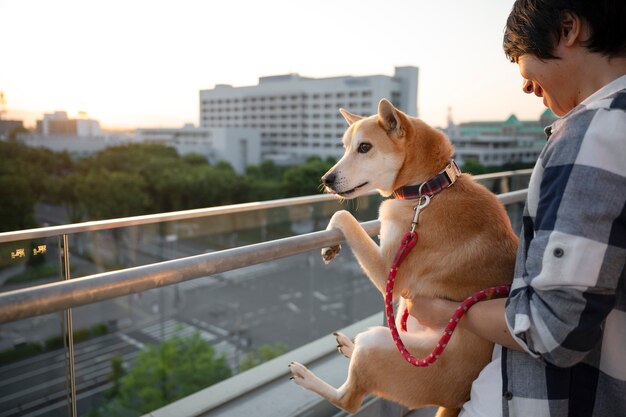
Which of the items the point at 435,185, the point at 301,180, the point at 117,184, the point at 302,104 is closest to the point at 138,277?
the point at 435,185

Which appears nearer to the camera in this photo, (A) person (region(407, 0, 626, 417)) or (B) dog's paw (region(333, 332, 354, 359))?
(A) person (region(407, 0, 626, 417))

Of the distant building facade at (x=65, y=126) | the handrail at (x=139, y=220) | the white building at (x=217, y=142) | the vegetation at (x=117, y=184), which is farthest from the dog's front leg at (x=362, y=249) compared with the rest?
the white building at (x=217, y=142)

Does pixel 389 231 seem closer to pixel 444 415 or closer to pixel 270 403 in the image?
pixel 444 415

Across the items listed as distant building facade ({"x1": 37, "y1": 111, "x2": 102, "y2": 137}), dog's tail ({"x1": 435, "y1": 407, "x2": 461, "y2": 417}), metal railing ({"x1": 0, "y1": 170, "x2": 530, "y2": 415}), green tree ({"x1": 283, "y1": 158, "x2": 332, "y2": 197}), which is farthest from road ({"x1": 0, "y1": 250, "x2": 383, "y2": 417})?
distant building facade ({"x1": 37, "y1": 111, "x2": 102, "y2": 137})

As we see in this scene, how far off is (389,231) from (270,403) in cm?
104

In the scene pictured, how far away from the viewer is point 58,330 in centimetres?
196

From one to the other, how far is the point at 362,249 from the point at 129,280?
3.20 ft

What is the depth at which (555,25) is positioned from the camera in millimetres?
967

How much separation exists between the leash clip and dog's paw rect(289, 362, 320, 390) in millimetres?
804

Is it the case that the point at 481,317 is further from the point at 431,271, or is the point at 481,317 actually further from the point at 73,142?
the point at 73,142

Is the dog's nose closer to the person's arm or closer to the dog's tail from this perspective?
the person's arm

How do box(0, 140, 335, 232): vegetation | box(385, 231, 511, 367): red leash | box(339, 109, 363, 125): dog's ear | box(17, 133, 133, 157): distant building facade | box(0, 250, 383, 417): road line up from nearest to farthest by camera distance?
box(385, 231, 511, 367): red leash
box(0, 250, 383, 417): road
box(339, 109, 363, 125): dog's ear
box(0, 140, 335, 232): vegetation
box(17, 133, 133, 157): distant building facade

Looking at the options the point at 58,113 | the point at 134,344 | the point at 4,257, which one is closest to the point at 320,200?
the point at 4,257

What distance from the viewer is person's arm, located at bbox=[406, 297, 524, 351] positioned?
3.34 feet
